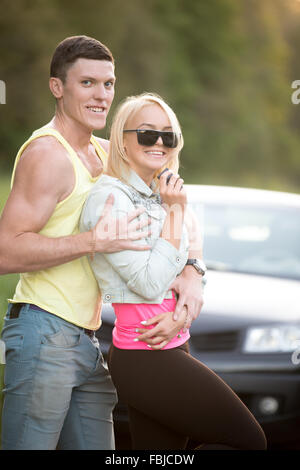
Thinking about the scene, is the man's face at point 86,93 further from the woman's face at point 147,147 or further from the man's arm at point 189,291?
the man's arm at point 189,291

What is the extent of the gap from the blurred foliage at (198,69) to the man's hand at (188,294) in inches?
651

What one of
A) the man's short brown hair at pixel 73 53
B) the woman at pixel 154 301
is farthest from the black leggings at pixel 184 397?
the man's short brown hair at pixel 73 53

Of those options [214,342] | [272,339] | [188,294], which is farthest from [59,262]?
[272,339]

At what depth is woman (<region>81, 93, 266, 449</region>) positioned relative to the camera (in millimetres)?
2332

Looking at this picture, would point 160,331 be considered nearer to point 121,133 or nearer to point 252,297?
point 121,133

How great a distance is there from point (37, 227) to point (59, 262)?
0.43 feet

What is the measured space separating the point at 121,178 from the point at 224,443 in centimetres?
94

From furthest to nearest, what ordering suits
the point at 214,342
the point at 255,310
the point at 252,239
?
the point at 252,239
the point at 255,310
the point at 214,342

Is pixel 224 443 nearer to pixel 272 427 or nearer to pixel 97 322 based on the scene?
pixel 97 322

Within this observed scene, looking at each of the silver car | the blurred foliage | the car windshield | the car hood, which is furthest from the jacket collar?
the blurred foliage

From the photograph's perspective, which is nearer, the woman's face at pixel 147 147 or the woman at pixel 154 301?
the woman at pixel 154 301

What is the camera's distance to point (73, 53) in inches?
98.3

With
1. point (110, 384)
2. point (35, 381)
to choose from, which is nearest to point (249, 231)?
point (110, 384)

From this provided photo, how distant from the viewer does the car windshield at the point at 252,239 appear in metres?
4.77
